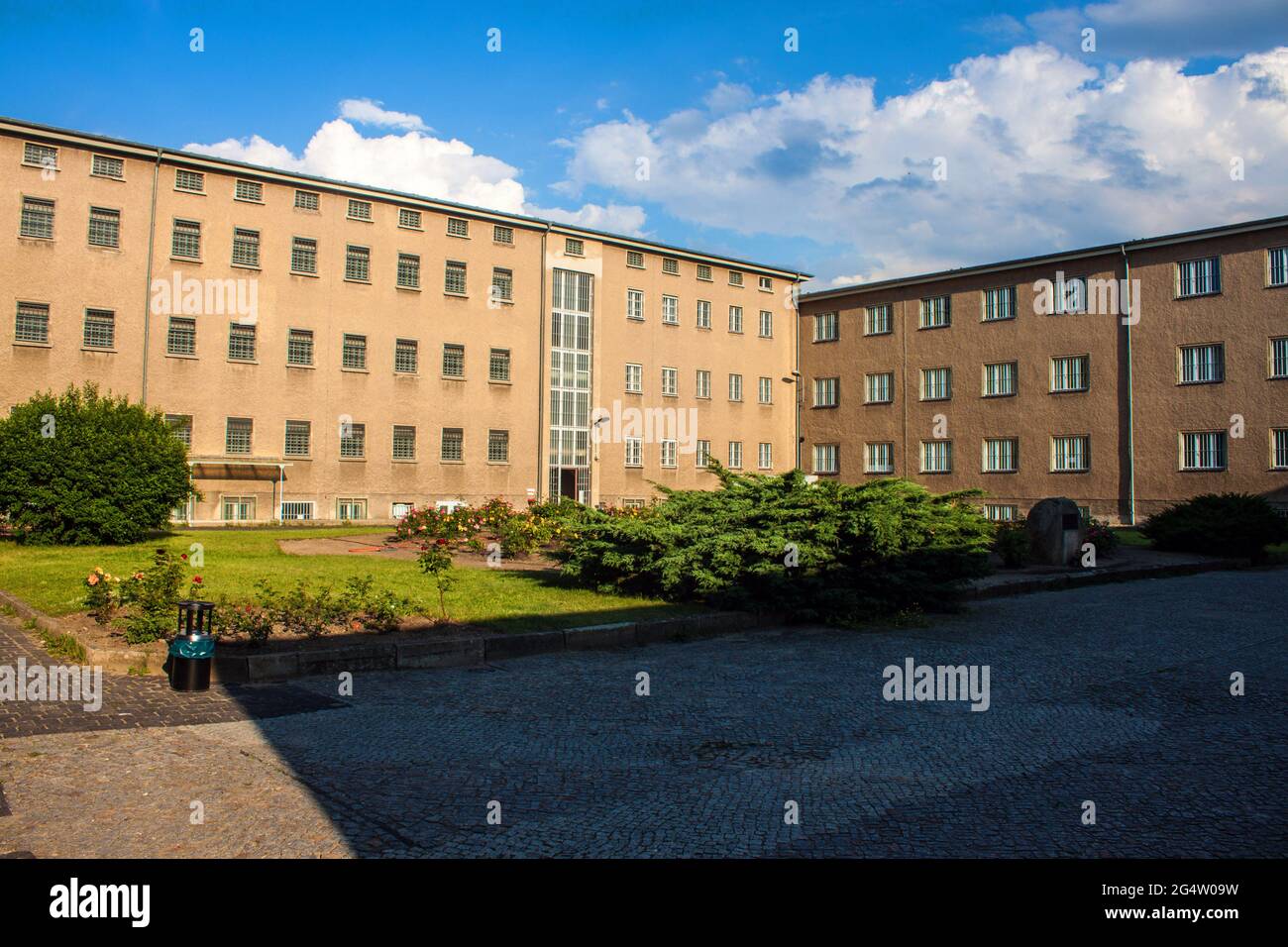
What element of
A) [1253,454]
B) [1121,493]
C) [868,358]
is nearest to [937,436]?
[868,358]

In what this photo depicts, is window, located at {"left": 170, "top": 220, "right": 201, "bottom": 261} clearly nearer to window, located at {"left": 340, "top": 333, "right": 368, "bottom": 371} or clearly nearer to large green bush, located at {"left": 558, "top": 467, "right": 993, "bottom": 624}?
window, located at {"left": 340, "top": 333, "right": 368, "bottom": 371}

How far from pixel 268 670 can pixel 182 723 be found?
1.72 metres

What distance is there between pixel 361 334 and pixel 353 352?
2.49 ft

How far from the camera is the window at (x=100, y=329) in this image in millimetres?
32188

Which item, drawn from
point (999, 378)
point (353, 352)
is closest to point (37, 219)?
point (353, 352)

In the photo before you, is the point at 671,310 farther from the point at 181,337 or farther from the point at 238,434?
the point at 181,337

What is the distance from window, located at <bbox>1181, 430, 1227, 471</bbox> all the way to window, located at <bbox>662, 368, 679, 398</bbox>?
21258 mm

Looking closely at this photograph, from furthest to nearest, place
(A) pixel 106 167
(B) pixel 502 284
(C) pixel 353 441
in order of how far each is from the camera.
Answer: (B) pixel 502 284 < (C) pixel 353 441 < (A) pixel 106 167

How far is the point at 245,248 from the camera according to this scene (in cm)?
3497

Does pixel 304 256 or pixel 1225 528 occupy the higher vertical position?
pixel 304 256

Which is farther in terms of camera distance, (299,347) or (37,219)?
(299,347)

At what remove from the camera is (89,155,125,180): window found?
1272 inches

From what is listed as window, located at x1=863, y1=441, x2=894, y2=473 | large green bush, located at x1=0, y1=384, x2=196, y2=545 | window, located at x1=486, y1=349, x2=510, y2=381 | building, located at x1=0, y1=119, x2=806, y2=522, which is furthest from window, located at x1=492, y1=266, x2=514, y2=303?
large green bush, located at x1=0, y1=384, x2=196, y2=545

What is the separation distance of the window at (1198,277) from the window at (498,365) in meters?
26.5
